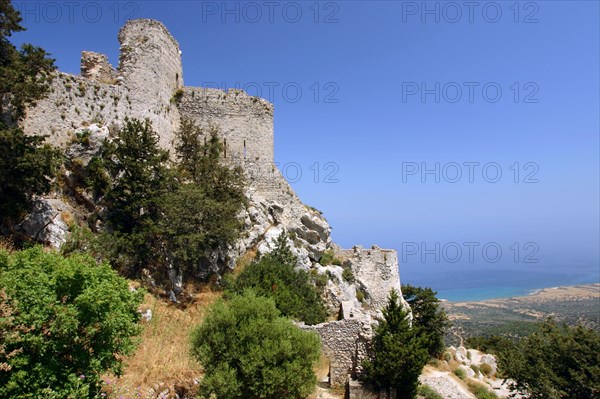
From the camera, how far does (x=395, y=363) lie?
10.4 m

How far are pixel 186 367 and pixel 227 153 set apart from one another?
569 inches

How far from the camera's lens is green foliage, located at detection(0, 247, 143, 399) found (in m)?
4.99

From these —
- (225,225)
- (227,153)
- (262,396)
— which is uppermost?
(227,153)

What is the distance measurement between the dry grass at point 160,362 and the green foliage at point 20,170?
499 cm

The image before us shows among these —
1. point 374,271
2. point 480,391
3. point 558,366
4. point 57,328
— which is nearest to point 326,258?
point 374,271

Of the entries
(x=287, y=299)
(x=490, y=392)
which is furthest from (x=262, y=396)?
(x=490, y=392)

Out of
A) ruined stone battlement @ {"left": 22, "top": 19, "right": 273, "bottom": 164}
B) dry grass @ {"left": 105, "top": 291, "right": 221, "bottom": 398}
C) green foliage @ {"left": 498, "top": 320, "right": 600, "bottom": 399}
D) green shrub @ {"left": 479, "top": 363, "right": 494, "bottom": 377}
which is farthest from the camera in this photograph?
green shrub @ {"left": 479, "top": 363, "right": 494, "bottom": 377}

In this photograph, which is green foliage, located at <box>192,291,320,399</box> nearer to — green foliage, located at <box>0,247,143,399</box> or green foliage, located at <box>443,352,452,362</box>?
green foliage, located at <box>0,247,143,399</box>

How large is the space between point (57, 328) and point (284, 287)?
32.5 ft

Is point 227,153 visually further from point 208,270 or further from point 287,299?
point 287,299

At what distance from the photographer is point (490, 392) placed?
775 inches

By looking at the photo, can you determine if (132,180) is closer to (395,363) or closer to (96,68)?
(96,68)

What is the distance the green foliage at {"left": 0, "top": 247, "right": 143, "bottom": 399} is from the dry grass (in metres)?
0.86

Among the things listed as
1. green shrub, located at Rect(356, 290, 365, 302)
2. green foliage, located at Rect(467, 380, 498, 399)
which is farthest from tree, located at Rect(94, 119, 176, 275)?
green foliage, located at Rect(467, 380, 498, 399)
